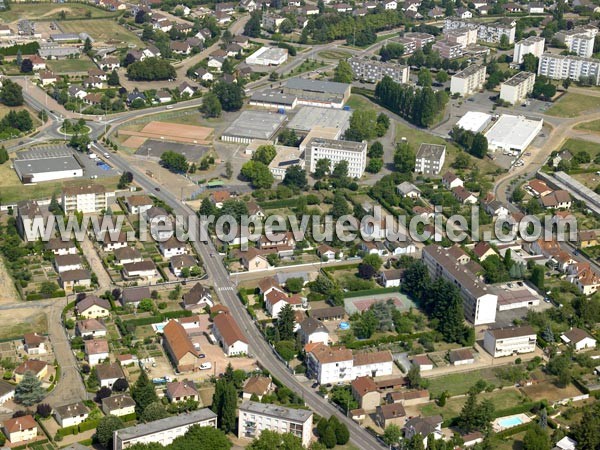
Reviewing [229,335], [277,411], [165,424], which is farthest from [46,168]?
[277,411]

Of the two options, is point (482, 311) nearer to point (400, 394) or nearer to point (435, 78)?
point (400, 394)

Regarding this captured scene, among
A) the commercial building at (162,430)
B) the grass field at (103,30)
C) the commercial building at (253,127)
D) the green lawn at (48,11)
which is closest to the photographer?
the commercial building at (162,430)

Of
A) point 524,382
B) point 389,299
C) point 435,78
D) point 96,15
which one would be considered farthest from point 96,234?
point 96,15

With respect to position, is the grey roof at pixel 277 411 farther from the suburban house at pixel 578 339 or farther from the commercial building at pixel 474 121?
the commercial building at pixel 474 121

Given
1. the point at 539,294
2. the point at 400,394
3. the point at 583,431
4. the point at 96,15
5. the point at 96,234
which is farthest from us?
the point at 96,15

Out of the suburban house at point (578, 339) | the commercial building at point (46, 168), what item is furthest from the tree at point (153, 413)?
the commercial building at point (46, 168)

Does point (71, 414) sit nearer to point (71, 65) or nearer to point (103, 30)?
point (71, 65)
